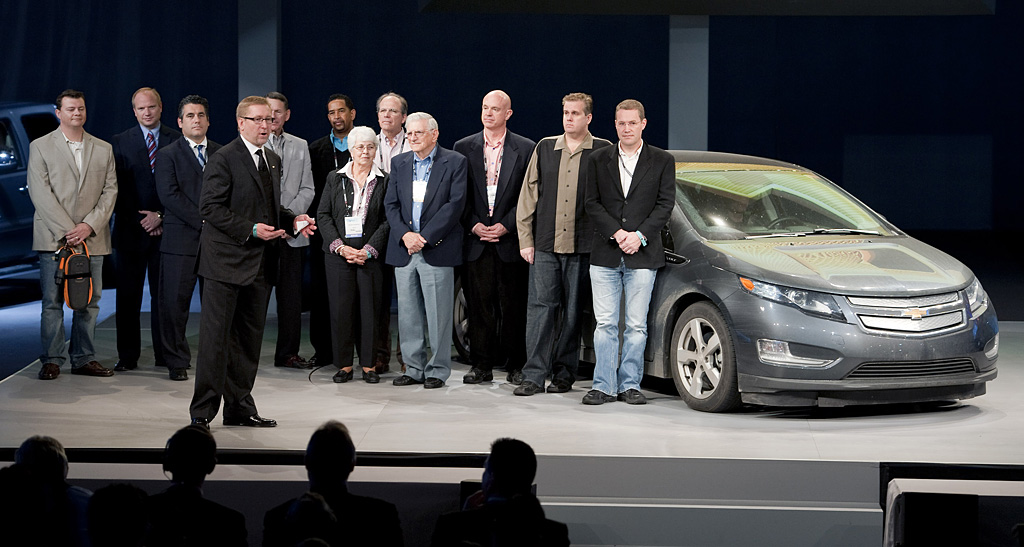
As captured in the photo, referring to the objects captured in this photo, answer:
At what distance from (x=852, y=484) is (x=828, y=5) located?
583 cm

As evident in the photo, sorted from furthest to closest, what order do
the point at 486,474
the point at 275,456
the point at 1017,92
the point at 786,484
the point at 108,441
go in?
the point at 1017,92, the point at 108,441, the point at 786,484, the point at 275,456, the point at 486,474

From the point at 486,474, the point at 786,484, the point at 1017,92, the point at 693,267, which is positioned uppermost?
the point at 1017,92

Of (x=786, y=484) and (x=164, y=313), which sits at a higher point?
(x=164, y=313)

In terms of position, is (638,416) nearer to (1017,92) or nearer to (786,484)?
(786,484)

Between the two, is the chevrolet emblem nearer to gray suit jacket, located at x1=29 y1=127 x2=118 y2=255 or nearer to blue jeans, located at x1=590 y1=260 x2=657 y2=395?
blue jeans, located at x1=590 y1=260 x2=657 y2=395

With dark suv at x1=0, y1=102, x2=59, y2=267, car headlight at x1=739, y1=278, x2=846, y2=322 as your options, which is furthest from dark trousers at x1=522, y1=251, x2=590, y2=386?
dark suv at x1=0, y1=102, x2=59, y2=267

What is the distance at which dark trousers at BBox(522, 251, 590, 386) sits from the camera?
7.13m

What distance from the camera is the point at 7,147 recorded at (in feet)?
33.6

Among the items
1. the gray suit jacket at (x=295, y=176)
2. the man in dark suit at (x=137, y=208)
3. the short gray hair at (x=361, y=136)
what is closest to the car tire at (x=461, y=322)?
the gray suit jacket at (x=295, y=176)

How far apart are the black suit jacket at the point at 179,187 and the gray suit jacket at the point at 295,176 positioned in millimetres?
496

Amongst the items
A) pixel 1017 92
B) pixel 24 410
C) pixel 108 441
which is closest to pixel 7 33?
pixel 24 410

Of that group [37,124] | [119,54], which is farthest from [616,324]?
[119,54]

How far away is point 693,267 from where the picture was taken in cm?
666

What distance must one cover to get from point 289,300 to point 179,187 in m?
1.01
